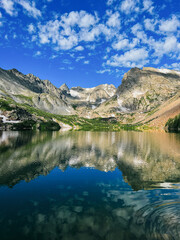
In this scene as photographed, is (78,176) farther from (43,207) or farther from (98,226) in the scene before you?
(98,226)

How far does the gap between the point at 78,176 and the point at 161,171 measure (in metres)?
16.4

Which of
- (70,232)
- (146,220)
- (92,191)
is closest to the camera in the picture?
(70,232)

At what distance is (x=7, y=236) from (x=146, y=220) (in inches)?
485

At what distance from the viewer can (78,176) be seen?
28.8 meters

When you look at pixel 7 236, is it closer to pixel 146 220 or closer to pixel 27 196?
pixel 27 196

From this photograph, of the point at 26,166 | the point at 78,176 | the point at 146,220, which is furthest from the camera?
the point at 26,166

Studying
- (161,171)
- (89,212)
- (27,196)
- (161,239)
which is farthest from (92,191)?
(161,171)

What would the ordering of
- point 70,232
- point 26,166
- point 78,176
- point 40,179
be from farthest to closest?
point 26,166 < point 78,176 < point 40,179 < point 70,232

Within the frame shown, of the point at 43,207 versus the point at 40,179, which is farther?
the point at 40,179

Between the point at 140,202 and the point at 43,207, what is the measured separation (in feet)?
37.2

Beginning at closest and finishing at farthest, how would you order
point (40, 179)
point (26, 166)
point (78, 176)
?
point (40, 179) < point (78, 176) < point (26, 166)

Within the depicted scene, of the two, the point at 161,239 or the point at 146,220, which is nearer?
the point at 161,239

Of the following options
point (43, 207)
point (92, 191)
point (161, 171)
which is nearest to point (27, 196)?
point (43, 207)

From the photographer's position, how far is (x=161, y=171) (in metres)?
29.8
